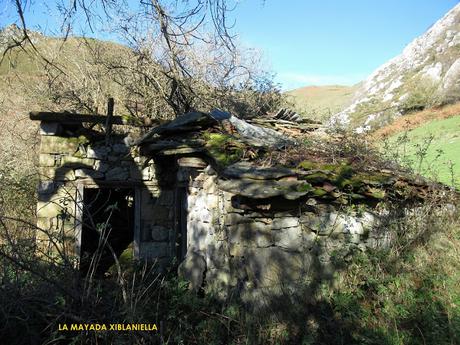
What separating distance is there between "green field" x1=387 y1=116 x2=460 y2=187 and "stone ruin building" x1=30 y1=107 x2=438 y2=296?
224cm

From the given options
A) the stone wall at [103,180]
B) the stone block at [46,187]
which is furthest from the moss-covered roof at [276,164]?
the stone block at [46,187]

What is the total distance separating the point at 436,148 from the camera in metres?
10.2

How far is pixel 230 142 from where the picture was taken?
5082mm

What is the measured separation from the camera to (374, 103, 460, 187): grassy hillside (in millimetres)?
6832

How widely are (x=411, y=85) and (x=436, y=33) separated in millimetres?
9323

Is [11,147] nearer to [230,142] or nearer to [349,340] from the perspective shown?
[230,142]

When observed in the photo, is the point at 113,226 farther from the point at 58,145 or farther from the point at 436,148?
the point at 436,148

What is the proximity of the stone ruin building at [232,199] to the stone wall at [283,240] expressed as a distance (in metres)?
0.01

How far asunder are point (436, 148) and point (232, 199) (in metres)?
7.91

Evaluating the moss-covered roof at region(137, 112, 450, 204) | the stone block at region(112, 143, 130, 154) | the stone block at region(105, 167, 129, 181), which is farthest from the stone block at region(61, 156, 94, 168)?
the moss-covered roof at region(137, 112, 450, 204)

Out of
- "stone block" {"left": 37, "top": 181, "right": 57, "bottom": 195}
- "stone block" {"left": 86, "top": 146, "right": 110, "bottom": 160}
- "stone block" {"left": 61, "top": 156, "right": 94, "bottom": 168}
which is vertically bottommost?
"stone block" {"left": 37, "top": 181, "right": 57, "bottom": 195}

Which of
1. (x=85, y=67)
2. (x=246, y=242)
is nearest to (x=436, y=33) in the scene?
(x=85, y=67)

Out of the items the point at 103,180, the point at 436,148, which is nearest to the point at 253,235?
the point at 103,180

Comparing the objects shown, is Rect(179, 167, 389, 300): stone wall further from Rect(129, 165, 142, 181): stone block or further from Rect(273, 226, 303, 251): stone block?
Rect(129, 165, 142, 181): stone block
